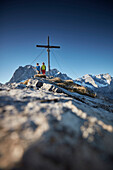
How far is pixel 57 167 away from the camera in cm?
80

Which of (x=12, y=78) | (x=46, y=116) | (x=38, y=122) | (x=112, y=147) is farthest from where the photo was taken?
(x=12, y=78)

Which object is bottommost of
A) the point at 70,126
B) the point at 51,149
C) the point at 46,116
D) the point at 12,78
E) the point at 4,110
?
the point at 51,149

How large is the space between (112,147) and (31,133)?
1233mm

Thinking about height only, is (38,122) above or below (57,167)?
above

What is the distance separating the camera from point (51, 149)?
2.90 feet

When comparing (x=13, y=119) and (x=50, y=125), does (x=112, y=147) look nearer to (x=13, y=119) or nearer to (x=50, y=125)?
(x=50, y=125)

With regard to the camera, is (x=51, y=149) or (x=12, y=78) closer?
(x=51, y=149)

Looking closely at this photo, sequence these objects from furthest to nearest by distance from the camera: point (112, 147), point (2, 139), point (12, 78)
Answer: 1. point (12, 78)
2. point (112, 147)
3. point (2, 139)

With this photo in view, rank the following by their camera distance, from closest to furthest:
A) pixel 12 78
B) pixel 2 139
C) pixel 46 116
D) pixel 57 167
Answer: pixel 57 167
pixel 2 139
pixel 46 116
pixel 12 78

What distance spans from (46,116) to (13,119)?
547 millimetres

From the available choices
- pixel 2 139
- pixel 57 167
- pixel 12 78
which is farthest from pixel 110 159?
pixel 12 78

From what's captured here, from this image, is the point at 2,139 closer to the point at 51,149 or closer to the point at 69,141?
the point at 51,149

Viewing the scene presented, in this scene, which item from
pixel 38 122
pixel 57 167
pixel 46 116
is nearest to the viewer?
pixel 57 167

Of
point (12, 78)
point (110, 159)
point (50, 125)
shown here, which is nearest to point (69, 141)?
point (50, 125)
